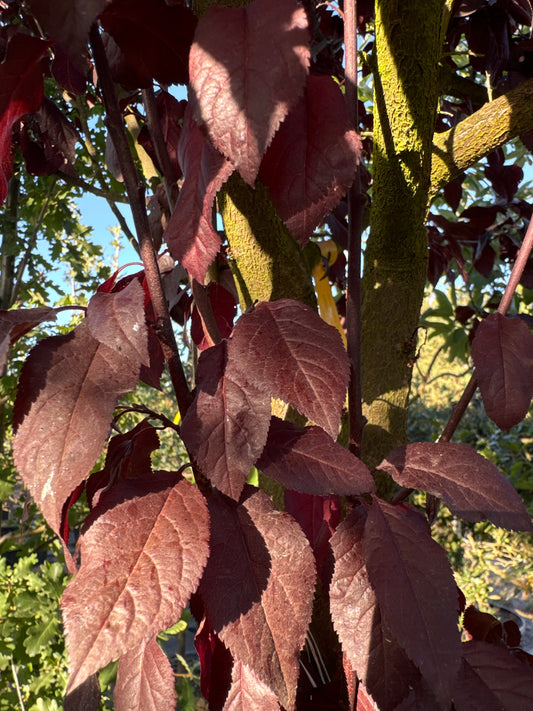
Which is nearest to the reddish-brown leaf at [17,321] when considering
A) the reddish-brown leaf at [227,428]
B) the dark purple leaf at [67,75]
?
the reddish-brown leaf at [227,428]

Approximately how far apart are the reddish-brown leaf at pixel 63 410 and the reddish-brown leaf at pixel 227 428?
60mm

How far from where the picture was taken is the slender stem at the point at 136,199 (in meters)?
0.47

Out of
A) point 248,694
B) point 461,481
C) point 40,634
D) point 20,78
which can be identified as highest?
point 20,78

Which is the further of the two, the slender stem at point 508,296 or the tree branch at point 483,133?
the tree branch at point 483,133

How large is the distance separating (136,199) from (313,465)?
0.27 m

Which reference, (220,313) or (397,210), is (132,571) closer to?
(220,313)

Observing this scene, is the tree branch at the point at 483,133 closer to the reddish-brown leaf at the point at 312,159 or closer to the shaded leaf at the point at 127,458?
the reddish-brown leaf at the point at 312,159

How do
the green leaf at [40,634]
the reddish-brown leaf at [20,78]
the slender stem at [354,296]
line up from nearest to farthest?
the reddish-brown leaf at [20,78], the slender stem at [354,296], the green leaf at [40,634]

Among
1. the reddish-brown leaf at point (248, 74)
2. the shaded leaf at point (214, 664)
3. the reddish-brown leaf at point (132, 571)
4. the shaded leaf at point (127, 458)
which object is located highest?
the reddish-brown leaf at point (248, 74)

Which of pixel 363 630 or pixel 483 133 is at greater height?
pixel 483 133

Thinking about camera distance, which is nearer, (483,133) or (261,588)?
(261,588)

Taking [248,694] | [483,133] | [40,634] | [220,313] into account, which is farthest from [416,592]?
[40,634]

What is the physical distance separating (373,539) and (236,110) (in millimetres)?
348

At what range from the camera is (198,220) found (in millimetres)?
457
